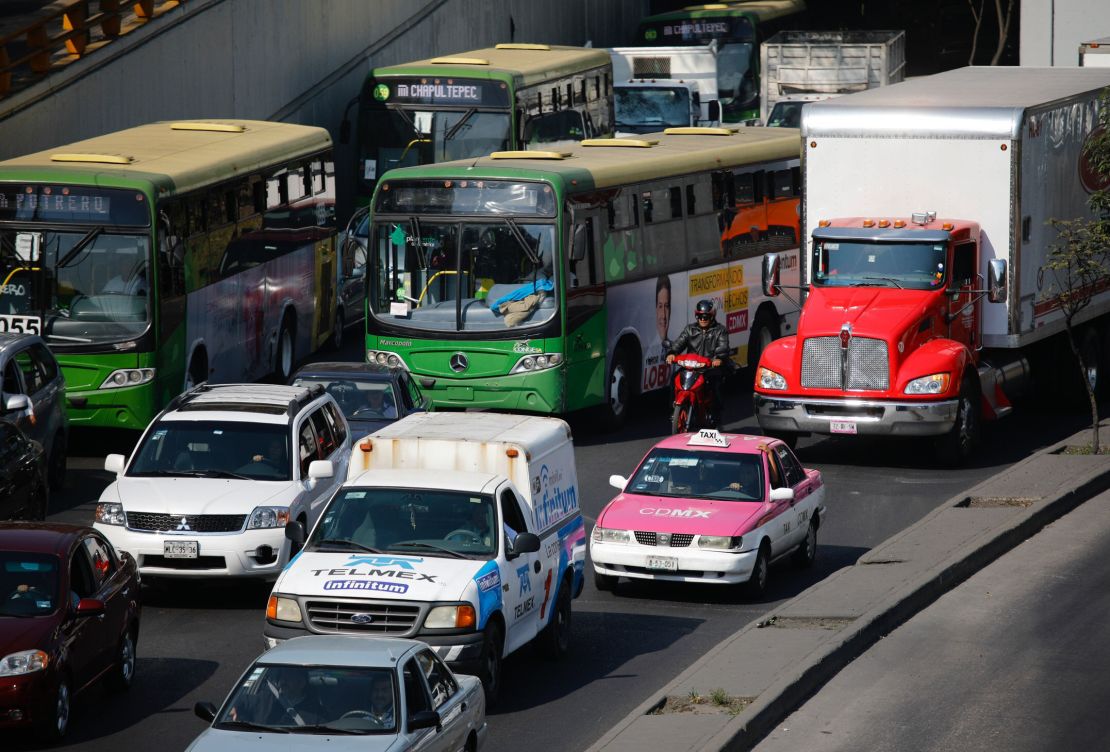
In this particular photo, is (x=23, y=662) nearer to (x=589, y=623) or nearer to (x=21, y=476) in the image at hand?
(x=589, y=623)

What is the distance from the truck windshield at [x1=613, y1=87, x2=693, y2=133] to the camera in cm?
4559

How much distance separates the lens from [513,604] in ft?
47.1

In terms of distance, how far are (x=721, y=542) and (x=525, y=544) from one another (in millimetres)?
3313

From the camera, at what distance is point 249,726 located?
10930 mm

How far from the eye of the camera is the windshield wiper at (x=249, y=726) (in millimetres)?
10883

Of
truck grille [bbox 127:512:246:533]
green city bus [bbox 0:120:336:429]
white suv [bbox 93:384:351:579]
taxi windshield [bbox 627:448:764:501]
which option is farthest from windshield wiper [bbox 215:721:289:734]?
green city bus [bbox 0:120:336:429]

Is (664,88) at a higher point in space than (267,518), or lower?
higher

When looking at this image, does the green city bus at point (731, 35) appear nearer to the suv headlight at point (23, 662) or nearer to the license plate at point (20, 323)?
the license plate at point (20, 323)

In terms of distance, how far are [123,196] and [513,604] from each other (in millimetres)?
10571

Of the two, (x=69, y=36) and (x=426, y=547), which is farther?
(x=69, y=36)

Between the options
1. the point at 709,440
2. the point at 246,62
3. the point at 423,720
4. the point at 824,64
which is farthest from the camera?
the point at 824,64

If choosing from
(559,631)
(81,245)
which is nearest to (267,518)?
(559,631)

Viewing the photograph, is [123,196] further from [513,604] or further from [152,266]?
[513,604]

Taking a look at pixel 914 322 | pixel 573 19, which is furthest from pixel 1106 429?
pixel 573 19
